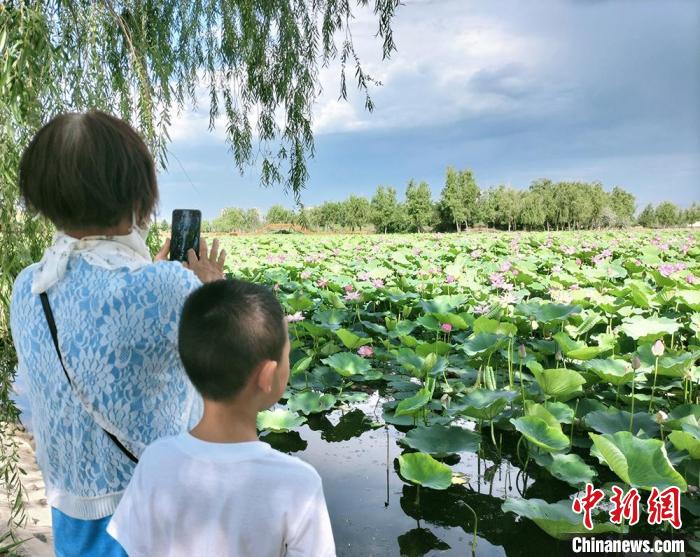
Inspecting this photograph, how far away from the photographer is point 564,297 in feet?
11.6

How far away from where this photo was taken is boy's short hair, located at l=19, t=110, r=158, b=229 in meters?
0.73

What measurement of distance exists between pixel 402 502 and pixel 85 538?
1.33 metres

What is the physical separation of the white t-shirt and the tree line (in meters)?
41.2

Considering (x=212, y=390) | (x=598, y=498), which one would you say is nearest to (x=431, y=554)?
(x=598, y=498)

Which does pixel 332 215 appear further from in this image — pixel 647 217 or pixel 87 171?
pixel 87 171

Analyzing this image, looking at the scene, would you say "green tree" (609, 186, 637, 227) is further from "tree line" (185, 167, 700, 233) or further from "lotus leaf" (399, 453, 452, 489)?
"lotus leaf" (399, 453, 452, 489)

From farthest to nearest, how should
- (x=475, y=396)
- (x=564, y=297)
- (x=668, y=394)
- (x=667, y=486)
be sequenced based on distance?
(x=564, y=297) < (x=668, y=394) < (x=475, y=396) < (x=667, y=486)

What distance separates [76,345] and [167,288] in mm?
140

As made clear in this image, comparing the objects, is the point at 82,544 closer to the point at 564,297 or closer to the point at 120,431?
the point at 120,431

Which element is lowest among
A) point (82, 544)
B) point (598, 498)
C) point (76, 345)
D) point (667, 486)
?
point (598, 498)

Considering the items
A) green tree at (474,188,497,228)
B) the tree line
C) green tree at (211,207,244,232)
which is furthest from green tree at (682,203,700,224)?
green tree at (211,207,244,232)

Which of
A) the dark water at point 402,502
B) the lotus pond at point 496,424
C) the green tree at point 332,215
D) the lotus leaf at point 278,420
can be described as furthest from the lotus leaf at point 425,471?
the green tree at point 332,215

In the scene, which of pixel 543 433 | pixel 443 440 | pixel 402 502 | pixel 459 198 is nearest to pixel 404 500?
pixel 402 502

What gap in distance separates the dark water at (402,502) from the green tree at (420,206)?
42.9 meters
